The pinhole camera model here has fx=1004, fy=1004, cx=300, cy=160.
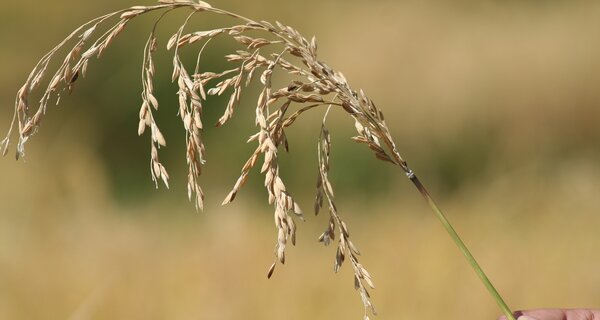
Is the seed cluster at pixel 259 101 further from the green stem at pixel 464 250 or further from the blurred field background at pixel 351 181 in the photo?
the blurred field background at pixel 351 181

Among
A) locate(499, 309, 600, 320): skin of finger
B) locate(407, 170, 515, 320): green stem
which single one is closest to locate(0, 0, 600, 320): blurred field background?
locate(499, 309, 600, 320): skin of finger

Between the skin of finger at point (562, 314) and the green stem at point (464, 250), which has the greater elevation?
the green stem at point (464, 250)

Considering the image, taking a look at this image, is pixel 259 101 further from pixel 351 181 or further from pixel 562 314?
pixel 351 181

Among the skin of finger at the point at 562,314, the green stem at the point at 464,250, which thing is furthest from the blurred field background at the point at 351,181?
the green stem at the point at 464,250

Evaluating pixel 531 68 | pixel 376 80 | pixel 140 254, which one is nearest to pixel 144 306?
pixel 140 254

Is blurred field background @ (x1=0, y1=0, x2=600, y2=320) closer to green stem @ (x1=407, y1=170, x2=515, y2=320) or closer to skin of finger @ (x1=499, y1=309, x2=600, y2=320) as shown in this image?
skin of finger @ (x1=499, y1=309, x2=600, y2=320)

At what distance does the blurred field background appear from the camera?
118cm

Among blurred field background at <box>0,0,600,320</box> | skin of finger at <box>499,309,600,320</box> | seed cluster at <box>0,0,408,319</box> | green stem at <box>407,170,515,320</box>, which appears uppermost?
seed cluster at <box>0,0,408,319</box>

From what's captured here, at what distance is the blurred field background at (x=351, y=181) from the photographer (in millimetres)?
1180

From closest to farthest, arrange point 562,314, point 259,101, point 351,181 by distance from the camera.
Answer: point 259,101 → point 562,314 → point 351,181

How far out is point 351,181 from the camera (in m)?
1.57

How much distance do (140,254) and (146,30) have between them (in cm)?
55

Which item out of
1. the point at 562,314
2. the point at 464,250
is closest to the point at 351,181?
the point at 562,314

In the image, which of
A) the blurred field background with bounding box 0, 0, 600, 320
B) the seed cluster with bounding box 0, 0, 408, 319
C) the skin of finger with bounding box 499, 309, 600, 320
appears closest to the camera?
the seed cluster with bounding box 0, 0, 408, 319
